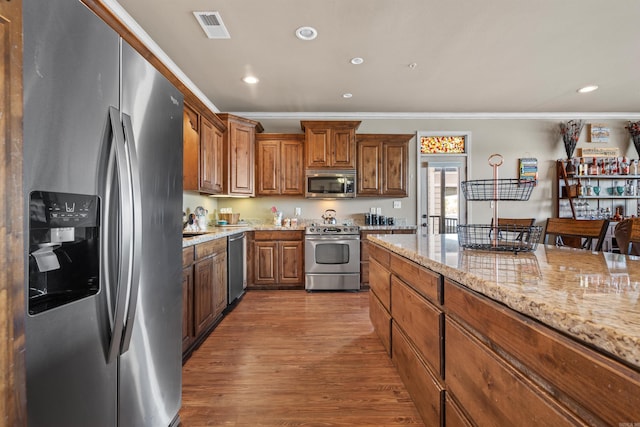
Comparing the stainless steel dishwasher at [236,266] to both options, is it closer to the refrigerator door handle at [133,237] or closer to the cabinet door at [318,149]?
the cabinet door at [318,149]

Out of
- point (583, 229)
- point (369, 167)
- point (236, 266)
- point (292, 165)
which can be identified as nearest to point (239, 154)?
point (292, 165)

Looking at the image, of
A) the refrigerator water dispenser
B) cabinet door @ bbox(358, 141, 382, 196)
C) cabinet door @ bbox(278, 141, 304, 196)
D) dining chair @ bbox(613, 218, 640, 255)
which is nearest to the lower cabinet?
the refrigerator water dispenser

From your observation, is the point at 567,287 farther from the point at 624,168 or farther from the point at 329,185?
the point at 624,168

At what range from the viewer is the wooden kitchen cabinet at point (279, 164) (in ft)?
14.3

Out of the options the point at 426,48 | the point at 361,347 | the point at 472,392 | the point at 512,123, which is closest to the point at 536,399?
the point at 472,392

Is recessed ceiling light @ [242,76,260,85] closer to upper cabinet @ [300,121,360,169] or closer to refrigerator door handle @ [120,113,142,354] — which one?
upper cabinet @ [300,121,360,169]

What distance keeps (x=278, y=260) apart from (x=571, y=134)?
4.90 m

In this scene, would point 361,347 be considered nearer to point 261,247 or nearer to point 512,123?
point 261,247

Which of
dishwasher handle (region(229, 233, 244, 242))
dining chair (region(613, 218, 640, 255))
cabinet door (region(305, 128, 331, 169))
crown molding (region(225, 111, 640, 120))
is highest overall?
crown molding (region(225, 111, 640, 120))

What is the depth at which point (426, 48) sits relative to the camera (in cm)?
281

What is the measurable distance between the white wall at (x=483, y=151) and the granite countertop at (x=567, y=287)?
11.3ft

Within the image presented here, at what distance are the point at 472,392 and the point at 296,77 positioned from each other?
3.39 meters

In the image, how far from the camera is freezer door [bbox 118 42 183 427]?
3.56ft

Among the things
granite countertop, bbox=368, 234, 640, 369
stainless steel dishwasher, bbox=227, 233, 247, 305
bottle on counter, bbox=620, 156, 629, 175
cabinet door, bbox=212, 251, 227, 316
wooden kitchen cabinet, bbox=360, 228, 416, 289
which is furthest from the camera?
bottle on counter, bbox=620, 156, 629, 175
